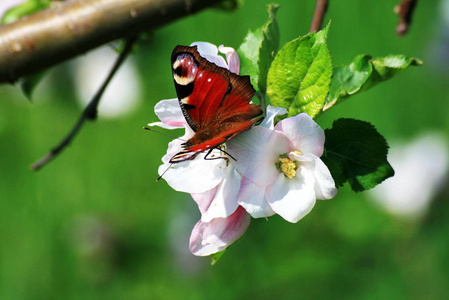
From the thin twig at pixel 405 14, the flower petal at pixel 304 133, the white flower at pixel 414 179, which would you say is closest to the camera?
the flower petal at pixel 304 133

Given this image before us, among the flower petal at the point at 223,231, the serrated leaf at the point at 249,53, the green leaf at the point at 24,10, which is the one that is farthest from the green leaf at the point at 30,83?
the flower petal at the point at 223,231

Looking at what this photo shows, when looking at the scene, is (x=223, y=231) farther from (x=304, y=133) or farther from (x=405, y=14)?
(x=405, y=14)

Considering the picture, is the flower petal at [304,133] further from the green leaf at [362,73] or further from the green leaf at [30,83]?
the green leaf at [30,83]

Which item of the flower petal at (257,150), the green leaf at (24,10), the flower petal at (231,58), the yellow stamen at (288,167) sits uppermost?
the flower petal at (231,58)

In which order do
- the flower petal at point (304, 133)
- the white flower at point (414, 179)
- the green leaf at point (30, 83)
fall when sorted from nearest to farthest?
the flower petal at point (304, 133) → the green leaf at point (30, 83) → the white flower at point (414, 179)

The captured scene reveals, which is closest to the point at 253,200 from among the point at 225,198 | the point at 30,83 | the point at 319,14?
the point at 225,198
